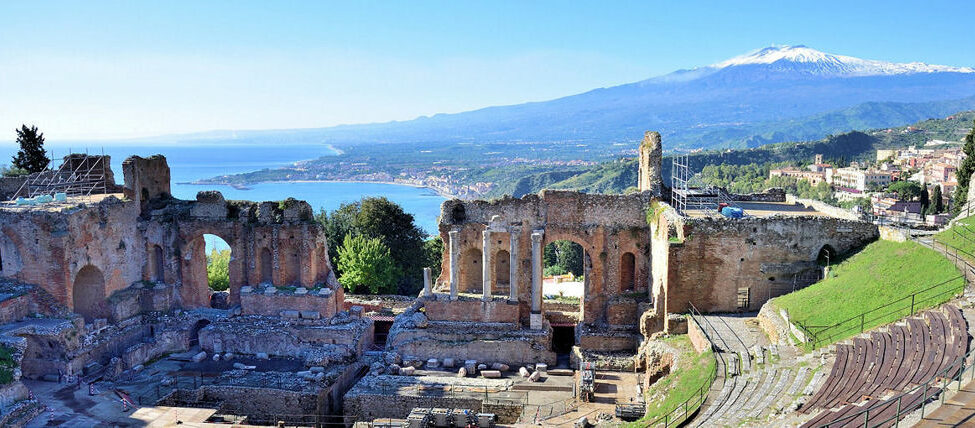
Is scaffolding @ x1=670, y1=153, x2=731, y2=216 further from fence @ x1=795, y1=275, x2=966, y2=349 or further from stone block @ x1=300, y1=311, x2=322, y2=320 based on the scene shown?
stone block @ x1=300, y1=311, x2=322, y2=320

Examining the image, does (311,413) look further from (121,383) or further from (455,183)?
(455,183)

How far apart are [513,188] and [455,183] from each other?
1492 inches

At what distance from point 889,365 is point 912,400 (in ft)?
10.0

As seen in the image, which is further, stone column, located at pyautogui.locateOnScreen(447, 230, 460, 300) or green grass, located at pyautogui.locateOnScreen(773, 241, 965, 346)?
stone column, located at pyautogui.locateOnScreen(447, 230, 460, 300)

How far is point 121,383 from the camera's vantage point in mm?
26672

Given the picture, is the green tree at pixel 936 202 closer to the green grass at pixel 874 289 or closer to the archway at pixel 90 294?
the green grass at pixel 874 289

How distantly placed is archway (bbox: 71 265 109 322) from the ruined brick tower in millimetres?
23423

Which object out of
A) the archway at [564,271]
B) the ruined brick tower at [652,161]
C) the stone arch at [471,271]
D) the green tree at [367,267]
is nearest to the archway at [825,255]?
the ruined brick tower at [652,161]

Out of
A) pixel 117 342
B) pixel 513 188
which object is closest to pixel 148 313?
pixel 117 342

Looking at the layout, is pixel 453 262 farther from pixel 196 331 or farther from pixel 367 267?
pixel 196 331

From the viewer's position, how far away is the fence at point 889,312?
2020 centimetres

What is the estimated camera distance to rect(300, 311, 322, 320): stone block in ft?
99.7

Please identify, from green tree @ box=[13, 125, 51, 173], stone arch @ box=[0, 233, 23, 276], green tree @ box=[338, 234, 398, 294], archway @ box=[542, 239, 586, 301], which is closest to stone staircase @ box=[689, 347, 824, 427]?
archway @ box=[542, 239, 586, 301]

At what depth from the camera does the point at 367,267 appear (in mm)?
38812
